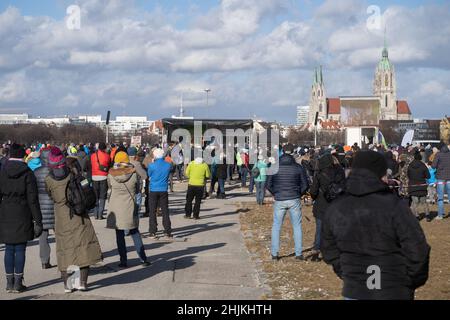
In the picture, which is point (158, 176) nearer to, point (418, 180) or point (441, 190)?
point (418, 180)

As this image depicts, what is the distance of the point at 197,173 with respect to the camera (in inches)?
626

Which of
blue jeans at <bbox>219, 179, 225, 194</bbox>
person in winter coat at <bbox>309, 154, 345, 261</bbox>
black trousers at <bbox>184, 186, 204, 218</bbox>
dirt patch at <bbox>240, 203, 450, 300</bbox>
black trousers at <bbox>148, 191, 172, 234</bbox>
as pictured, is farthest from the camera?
blue jeans at <bbox>219, 179, 225, 194</bbox>

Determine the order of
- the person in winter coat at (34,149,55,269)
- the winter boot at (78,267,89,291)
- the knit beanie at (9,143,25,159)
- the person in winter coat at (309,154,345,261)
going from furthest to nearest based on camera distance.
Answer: the person in winter coat at (309,154,345,261) → the person in winter coat at (34,149,55,269) → the knit beanie at (9,143,25,159) → the winter boot at (78,267,89,291)

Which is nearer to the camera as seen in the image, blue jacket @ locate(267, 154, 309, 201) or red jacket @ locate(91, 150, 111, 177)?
blue jacket @ locate(267, 154, 309, 201)

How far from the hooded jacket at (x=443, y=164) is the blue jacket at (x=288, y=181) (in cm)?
708

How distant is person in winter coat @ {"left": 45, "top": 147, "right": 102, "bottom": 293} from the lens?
26.4ft

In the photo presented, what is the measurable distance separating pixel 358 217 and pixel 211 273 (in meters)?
5.33

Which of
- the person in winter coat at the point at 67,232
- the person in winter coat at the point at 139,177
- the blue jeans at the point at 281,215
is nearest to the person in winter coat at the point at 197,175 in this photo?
the person in winter coat at the point at 139,177

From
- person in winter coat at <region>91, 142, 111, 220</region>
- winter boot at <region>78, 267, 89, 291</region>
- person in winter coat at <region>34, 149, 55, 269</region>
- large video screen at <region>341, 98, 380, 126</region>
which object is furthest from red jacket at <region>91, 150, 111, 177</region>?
large video screen at <region>341, 98, 380, 126</region>

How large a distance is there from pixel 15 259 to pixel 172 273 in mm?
2314

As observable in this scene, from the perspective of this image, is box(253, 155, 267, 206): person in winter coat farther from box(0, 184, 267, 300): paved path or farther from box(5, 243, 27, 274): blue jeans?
box(5, 243, 27, 274): blue jeans

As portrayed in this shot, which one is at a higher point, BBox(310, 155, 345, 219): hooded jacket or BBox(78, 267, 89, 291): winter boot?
BBox(310, 155, 345, 219): hooded jacket
